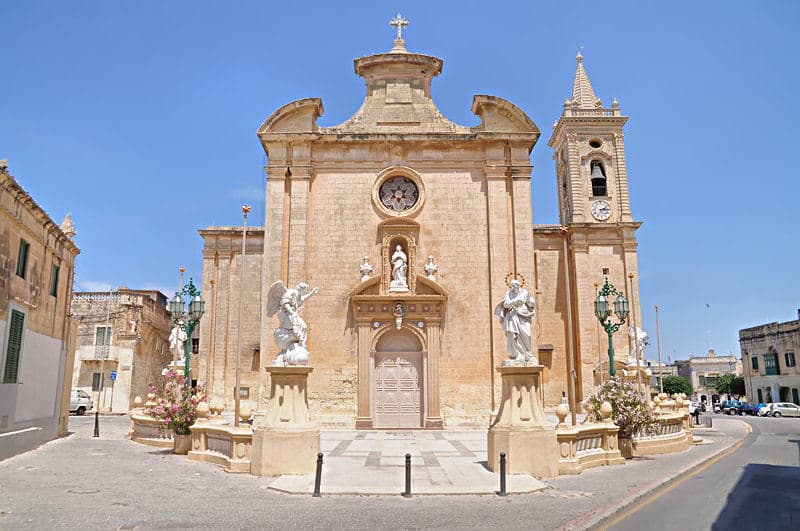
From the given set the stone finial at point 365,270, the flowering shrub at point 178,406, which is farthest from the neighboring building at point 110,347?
the flowering shrub at point 178,406

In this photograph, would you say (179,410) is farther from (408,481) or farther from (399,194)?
(399,194)

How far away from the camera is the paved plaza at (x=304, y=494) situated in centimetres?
831

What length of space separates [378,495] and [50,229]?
13242mm

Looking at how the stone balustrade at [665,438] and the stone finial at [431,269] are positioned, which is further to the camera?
the stone finial at [431,269]

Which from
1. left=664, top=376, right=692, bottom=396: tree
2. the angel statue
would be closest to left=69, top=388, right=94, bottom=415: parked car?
the angel statue

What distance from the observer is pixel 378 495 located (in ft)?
33.2

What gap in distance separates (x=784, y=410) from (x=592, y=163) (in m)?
23.5

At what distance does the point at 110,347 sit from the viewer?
1378 inches

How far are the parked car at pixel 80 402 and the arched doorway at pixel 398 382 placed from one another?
65.9 feet

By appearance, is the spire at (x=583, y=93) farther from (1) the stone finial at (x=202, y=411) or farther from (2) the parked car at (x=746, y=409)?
(1) the stone finial at (x=202, y=411)

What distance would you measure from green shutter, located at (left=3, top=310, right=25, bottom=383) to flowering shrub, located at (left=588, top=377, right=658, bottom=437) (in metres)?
14.5

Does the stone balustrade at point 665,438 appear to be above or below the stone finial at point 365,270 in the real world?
below

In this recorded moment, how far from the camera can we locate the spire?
37531mm

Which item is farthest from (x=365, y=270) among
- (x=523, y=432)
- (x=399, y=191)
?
(x=523, y=432)
